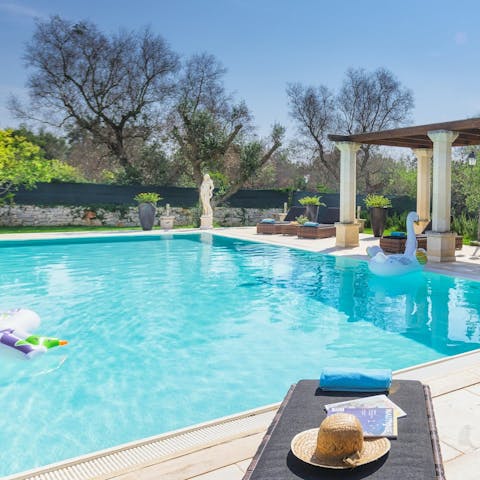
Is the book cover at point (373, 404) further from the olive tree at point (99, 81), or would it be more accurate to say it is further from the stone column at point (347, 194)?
the olive tree at point (99, 81)

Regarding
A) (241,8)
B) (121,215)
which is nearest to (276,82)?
(241,8)

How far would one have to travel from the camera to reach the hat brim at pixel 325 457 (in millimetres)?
2072

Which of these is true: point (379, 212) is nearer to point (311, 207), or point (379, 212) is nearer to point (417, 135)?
point (311, 207)

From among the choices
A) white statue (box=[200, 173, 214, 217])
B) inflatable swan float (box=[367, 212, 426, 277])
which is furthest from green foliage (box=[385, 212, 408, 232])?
inflatable swan float (box=[367, 212, 426, 277])

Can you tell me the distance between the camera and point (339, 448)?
6.84 ft

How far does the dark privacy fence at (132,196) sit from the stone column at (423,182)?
4.30 metres

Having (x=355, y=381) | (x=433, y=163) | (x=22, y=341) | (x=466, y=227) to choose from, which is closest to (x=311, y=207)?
(x=466, y=227)

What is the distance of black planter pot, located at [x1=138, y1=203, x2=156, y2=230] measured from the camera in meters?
21.1

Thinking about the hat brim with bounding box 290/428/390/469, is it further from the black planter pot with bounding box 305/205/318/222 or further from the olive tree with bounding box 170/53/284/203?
the olive tree with bounding box 170/53/284/203

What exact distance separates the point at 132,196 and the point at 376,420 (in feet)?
74.3

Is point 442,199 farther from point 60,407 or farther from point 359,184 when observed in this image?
point 359,184

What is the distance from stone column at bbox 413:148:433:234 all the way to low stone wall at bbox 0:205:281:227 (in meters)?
10.8

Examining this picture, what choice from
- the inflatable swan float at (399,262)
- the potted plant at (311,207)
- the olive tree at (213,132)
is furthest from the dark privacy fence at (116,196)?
the inflatable swan float at (399,262)

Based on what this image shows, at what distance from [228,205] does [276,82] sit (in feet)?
31.1
